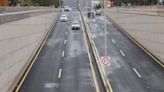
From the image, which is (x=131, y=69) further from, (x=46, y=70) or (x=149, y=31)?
(x=149, y=31)

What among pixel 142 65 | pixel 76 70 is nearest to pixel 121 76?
→ pixel 76 70

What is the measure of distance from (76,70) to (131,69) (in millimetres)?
5814

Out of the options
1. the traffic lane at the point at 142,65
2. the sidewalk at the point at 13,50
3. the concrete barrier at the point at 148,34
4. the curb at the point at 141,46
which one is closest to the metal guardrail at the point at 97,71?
the traffic lane at the point at 142,65

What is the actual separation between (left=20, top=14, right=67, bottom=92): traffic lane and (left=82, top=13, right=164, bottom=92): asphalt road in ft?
18.1

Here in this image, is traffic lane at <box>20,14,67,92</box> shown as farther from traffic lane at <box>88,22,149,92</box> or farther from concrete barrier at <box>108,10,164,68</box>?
concrete barrier at <box>108,10,164,68</box>

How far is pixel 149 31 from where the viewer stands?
5547 centimetres

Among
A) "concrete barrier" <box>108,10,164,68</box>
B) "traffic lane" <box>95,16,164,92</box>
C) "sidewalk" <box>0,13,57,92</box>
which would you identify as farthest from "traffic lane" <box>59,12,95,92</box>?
"concrete barrier" <box>108,10,164,68</box>

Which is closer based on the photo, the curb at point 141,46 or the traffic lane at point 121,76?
the traffic lane at point 121,76

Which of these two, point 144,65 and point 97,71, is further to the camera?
point 144,65

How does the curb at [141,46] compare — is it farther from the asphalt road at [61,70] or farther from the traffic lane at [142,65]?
the asphalt road at [61,70]

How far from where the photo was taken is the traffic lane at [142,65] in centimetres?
3888

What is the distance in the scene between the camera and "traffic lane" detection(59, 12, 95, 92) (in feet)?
124

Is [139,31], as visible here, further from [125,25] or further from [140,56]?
[125,25]

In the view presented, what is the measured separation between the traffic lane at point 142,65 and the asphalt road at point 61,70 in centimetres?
504
